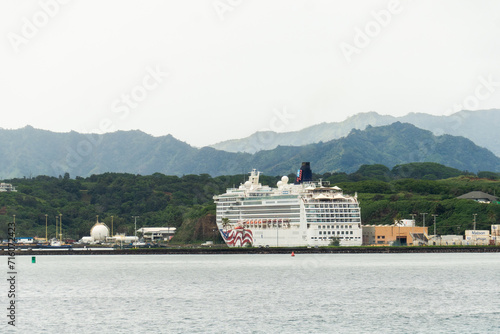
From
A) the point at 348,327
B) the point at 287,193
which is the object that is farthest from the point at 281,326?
the point at 287,193

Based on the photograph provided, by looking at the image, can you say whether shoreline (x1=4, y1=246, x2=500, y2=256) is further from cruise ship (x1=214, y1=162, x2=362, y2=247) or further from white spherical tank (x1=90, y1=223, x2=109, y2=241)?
white spherical tank (x1=90, y1=223, x2=109, y2=241)

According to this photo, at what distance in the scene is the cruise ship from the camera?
137750mm

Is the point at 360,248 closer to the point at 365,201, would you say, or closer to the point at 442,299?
the point at 365,201

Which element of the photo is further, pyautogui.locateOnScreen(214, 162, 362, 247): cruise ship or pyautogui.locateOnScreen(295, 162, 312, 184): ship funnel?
pyautogui.locateOnScreen(295, 162, 312, 184): ship funnel

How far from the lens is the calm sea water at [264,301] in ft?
156

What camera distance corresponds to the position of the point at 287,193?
14438 centimetres

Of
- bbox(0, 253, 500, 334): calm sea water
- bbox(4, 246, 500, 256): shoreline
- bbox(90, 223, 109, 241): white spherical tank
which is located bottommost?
bbox(0, 253, 500, 334): calm sea water

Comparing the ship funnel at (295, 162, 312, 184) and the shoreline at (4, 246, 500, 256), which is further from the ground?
the ship funnel at (295, 162, 312, 184)

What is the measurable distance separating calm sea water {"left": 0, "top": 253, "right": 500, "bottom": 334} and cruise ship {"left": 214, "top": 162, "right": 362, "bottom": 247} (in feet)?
145

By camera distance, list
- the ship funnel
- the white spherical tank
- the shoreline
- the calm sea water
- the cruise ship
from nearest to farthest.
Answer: the calm sea water < the shoreline < the cruise ship < the ship funnel < the white spherical tank

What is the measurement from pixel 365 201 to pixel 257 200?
43194 millimetres

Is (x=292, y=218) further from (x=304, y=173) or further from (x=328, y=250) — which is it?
(x=304, y=173)

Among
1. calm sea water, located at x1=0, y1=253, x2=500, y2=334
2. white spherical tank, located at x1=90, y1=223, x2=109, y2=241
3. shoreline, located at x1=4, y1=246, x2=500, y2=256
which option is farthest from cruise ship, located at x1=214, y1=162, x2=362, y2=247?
white spherical tank, located at x1=90, y1=223, x2=109, y2=241

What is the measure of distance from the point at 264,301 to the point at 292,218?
81.6m
